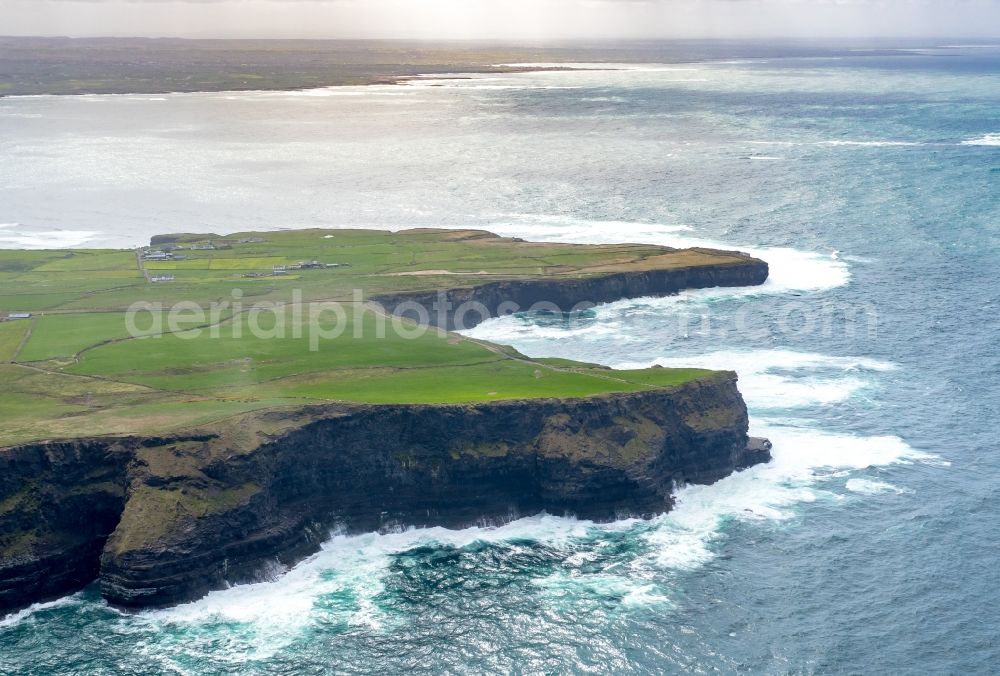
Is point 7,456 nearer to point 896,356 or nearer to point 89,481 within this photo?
point 89,481

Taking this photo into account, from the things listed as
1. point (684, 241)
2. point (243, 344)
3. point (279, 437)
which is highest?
point (243, 344)

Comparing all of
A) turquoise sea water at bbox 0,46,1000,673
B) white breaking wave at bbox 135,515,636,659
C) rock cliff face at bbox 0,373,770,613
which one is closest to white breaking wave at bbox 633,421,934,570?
turquoise sea water at bbox 0,46,1000,673

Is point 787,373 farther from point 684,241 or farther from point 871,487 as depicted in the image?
point 684,241

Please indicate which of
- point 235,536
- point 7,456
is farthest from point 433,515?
point 7,456

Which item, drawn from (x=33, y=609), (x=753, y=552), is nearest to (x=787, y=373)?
(x=753, y=552)

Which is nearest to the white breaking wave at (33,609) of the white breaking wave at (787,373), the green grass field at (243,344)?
the green grass field at (243,344)

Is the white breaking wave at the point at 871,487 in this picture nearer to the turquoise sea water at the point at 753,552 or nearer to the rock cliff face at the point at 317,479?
the turquoise sea water at the point at 753,552

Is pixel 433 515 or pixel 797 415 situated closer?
pixel 433 515
